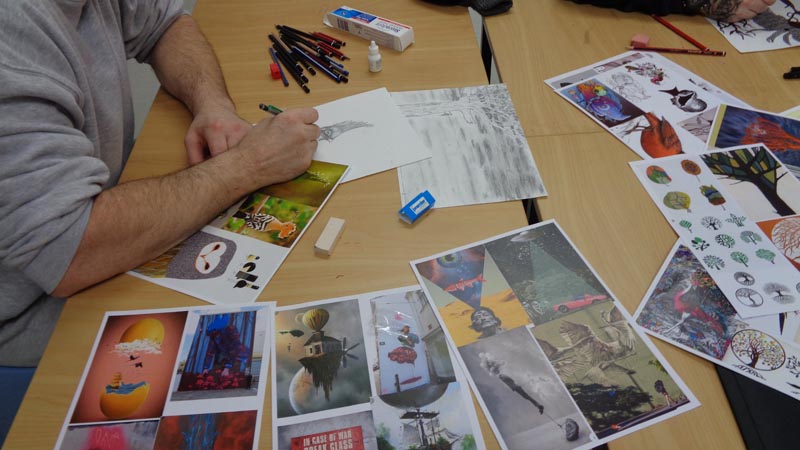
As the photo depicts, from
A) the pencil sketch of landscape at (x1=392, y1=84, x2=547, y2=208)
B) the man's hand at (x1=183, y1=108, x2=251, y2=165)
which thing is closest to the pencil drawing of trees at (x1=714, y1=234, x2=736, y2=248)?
the pencil sketch of landscape at (x1=392, y1=84, x2=547, y2=208)

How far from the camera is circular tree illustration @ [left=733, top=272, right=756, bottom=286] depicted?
2.39ft

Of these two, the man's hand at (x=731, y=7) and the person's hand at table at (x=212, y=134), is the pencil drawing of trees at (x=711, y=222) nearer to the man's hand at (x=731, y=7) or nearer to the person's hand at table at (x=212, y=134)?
the man's hand at (x=731, y=7)

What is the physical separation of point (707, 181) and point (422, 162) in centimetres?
51

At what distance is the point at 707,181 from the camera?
0.87 meters

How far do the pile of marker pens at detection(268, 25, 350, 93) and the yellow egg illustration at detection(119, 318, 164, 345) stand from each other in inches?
23.5

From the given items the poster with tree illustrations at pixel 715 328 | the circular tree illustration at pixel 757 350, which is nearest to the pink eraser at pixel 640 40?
the poster with tree illustrations at pixel 715 328

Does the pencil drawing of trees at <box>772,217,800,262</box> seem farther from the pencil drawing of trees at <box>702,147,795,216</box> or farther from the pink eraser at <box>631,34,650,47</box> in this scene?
the pink eraser at <box>631,34,650,47</box>

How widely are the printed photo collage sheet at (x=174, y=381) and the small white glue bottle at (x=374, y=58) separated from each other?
24.8 inches

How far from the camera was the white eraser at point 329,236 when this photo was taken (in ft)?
2.61

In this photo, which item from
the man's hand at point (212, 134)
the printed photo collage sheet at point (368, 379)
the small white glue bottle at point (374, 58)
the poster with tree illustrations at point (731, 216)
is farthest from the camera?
the small white glue bottle at point (374, 58)

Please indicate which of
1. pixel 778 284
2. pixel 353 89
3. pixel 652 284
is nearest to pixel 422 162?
pixel 353 89

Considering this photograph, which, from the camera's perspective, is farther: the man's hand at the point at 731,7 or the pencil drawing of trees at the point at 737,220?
the man's hand at the point at 731,7

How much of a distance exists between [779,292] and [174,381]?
87 centimetres

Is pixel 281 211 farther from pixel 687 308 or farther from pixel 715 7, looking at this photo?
pixel 715 7
